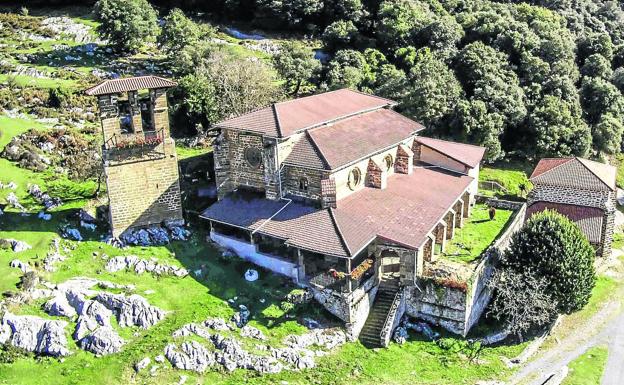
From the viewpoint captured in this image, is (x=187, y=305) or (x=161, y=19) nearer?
(x=187, y=305)

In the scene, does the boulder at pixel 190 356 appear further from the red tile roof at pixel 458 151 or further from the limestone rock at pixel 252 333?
the red tile roof at pixel 458 151

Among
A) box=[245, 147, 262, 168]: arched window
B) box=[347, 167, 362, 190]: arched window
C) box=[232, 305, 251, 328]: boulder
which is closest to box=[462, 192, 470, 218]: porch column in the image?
box=[347, 167, 362, 190]: arched window

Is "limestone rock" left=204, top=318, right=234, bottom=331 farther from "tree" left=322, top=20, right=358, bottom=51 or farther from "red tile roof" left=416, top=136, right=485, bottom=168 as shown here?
"tree" left=322, top=20, right=358, bottom=51

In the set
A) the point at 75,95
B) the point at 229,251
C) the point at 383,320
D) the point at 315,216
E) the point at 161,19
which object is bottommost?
the point at 383,320

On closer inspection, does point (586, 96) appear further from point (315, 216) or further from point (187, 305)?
point (187, 305)

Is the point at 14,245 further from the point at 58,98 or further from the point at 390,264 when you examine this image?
the point at 58,98

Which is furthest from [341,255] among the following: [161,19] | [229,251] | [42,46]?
[161,19]
